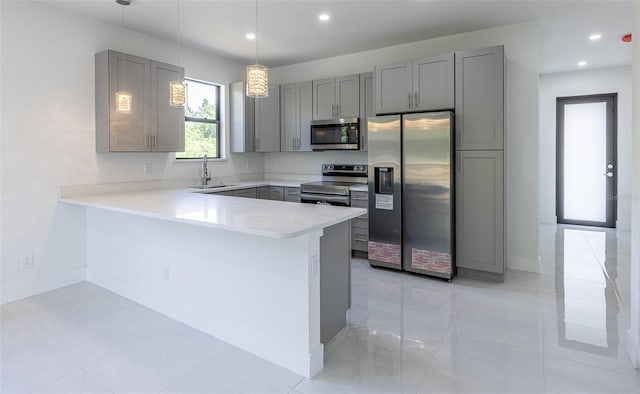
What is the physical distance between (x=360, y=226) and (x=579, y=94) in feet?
15.6

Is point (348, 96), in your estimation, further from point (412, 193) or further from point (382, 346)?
point (382, 346)

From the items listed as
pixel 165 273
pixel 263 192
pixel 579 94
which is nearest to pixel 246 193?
pixel 263 192

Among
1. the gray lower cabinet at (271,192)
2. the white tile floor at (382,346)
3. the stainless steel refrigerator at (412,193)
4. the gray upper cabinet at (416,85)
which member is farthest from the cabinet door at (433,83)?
the gray lower cabinet at (271,192)

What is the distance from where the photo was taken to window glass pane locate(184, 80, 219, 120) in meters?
4.75

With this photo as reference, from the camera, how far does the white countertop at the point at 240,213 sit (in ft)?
6.35

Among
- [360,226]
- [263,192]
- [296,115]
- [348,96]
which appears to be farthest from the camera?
[296,115]

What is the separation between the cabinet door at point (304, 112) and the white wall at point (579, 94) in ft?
14.0

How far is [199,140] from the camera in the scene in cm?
492

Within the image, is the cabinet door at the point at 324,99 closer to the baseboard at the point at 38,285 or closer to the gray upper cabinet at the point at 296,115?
the gray upper cabinet at the point at 296,115

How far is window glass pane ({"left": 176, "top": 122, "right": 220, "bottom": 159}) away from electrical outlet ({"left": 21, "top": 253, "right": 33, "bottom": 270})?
1.86 metres

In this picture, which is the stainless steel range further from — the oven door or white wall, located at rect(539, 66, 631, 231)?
white wall, located at rect(539, 66, 631, 231)

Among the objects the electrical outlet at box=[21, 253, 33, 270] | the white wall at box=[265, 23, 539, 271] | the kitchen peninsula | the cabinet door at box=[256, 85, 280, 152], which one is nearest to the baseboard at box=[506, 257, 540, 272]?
the white wall at box=[265, 23, 539, 271]


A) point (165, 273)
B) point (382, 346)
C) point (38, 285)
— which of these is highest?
point (165, 273)

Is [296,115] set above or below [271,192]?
above
